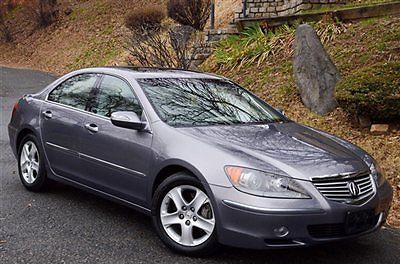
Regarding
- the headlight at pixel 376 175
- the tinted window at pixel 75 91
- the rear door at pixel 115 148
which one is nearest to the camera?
the headlight at pixel 376 175

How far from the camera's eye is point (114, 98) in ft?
16.9

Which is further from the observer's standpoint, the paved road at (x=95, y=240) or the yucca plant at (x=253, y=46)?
the yucca plant at (x=253, y=46)

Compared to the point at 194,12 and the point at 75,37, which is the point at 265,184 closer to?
the point at 194,12

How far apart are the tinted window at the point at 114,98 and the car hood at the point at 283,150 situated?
731mm

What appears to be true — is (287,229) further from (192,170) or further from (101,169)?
(101,169)

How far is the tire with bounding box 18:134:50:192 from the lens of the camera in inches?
228

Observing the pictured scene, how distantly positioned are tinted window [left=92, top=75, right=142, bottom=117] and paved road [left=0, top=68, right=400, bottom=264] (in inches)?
40.0

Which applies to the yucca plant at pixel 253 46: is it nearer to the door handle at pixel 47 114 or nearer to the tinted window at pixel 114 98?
the door handle at pixel 47 114

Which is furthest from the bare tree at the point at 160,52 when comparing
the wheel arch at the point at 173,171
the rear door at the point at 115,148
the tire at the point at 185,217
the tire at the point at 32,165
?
the tire at the point at 185,217

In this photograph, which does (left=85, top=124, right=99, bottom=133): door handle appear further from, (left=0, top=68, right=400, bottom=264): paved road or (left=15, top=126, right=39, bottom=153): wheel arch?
(left=15, top=126, right=39, bottom=153): wheel arch

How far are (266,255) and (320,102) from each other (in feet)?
15.5

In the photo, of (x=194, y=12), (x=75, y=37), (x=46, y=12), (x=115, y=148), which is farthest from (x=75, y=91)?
(x=46, y=12)

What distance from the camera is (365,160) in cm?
449

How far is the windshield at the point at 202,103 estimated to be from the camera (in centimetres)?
474
